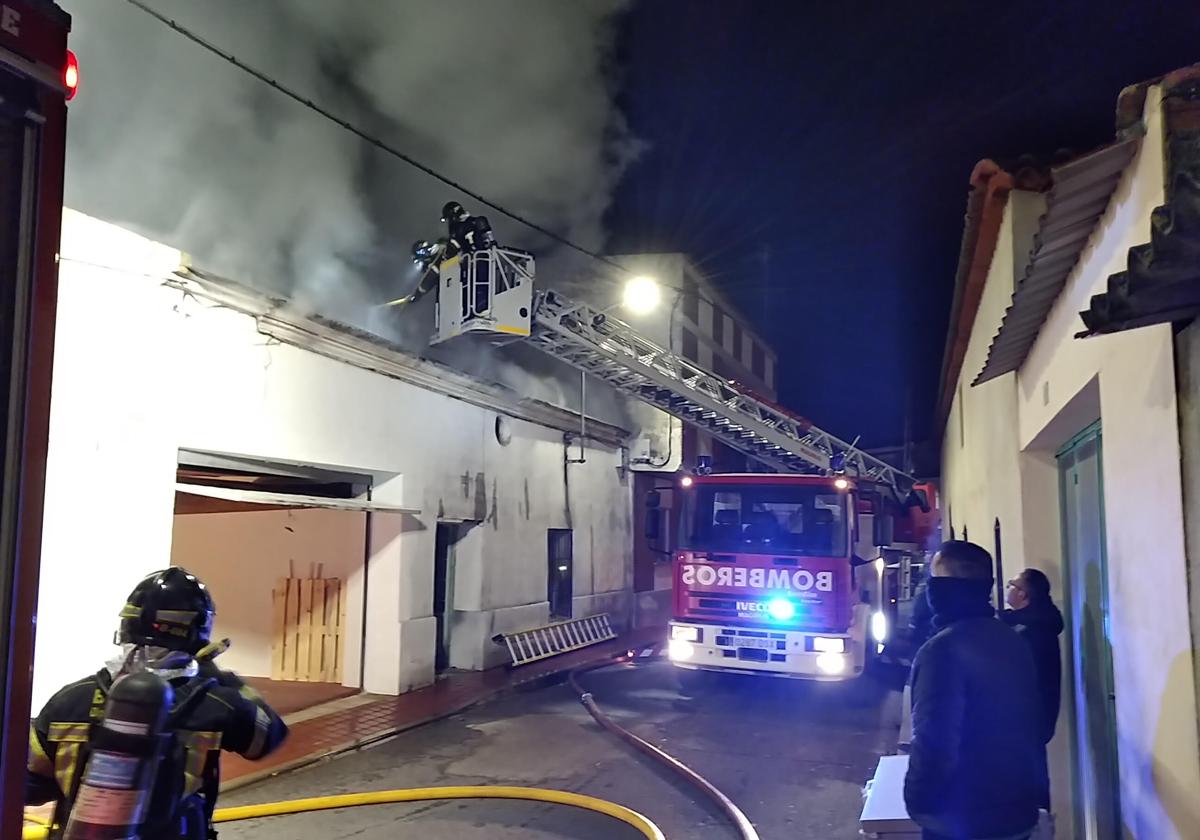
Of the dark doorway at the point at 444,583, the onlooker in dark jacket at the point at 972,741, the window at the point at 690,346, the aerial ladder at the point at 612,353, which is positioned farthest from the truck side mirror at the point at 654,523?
the window at the point at 690,346

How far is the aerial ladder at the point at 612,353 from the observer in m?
12.6

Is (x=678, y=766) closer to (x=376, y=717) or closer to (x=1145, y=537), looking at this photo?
(x=376, y=717)

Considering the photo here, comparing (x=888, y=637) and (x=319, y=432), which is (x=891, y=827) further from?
(x=888, y=637)

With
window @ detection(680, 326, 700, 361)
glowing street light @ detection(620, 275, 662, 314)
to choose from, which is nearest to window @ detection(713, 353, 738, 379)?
window @ detection(680, 326, 700, 361)

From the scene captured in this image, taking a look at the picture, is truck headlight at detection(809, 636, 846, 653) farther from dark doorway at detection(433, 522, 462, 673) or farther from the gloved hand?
the gloved hand

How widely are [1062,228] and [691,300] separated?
56.2ft

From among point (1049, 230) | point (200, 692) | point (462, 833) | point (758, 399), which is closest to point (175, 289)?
point (462, 833)

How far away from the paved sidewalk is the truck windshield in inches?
121

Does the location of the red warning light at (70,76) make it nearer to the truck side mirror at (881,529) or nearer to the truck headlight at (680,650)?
the truck headlight at (680,650)

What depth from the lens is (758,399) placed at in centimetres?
1444

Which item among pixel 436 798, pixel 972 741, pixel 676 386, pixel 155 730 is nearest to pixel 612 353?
pixel 676 386

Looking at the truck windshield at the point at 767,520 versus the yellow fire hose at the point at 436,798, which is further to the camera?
the truck windshield at the point at 767,520

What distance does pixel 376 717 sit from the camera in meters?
8.61

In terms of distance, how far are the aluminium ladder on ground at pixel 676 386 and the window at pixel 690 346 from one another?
178 inches
